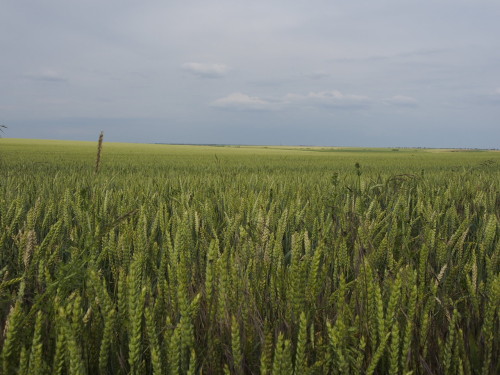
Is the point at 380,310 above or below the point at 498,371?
above

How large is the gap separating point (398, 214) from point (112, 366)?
179 centimetres

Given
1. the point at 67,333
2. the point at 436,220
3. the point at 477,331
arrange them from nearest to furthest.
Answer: the point at 67,333, the point at 477,331, the point at 436,220

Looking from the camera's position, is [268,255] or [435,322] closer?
[435,322]

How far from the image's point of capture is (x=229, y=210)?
232 centimetres

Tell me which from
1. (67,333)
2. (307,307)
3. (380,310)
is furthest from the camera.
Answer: (307,307)

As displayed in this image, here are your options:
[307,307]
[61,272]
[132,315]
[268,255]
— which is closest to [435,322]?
[307,307]

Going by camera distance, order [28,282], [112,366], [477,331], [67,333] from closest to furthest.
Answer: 1. [67,333]
2. [112,366]
3. [477,331]
4. [28,282]

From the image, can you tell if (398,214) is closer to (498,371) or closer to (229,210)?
(229,210)

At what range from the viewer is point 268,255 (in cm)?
128

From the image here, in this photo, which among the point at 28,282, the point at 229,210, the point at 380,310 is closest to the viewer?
the point at 380,310

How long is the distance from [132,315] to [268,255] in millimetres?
680

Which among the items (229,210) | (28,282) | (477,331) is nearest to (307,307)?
(477,331)

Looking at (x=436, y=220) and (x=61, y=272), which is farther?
(x=436, y=220)

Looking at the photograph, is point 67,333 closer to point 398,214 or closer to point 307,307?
point 307,307
